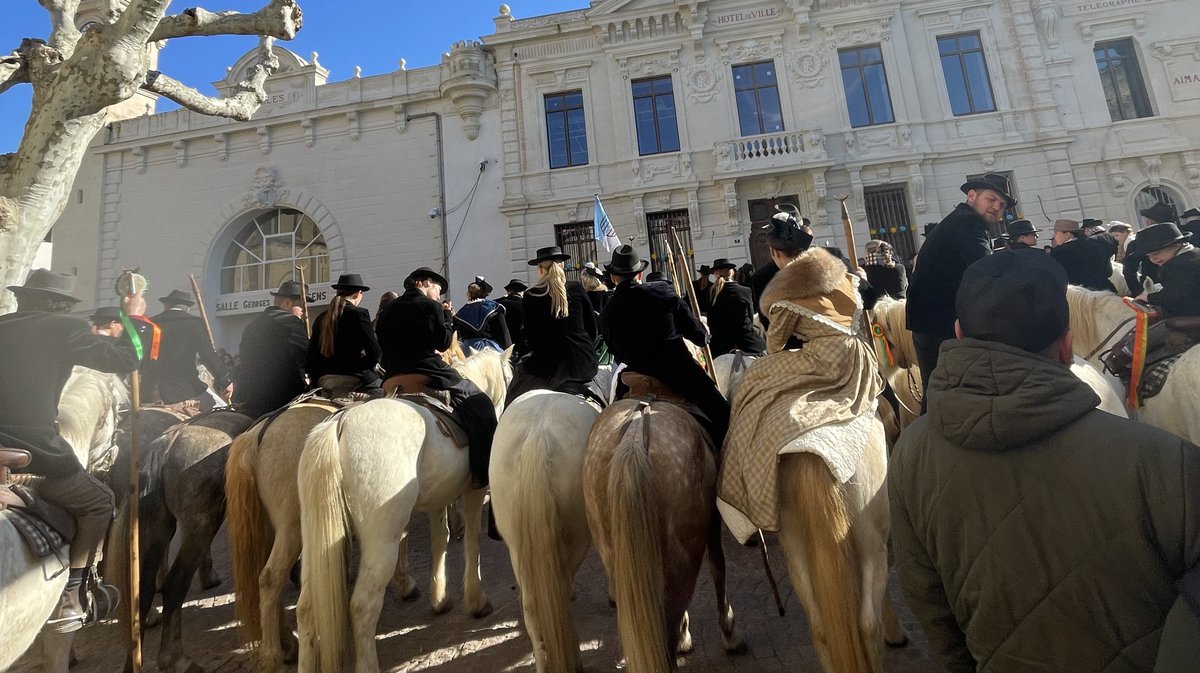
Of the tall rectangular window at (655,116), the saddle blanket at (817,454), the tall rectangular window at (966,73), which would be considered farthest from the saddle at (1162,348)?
the tall rectangular window at (966,73)

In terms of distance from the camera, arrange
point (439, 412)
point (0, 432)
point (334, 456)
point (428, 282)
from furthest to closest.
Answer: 1. point (428, 282)
2. point (439, 412)
3. point (334, 456)
4. point (0, 432)

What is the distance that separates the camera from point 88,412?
3.75 meters

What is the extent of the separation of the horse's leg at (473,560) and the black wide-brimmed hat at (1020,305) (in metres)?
3.84

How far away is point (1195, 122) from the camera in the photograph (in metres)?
14.3

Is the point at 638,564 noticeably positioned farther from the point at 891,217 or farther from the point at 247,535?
the point at 891,217

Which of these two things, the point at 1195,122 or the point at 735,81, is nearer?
the point at 1195,122

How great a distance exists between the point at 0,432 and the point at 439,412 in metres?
2.26

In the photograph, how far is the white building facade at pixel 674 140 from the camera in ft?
47.8

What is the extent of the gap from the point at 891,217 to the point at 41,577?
16.7 metres

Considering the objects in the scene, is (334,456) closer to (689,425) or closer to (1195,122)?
(689,425)

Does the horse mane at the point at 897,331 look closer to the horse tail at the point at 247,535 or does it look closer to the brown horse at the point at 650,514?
the brown horse at the point at 650,514

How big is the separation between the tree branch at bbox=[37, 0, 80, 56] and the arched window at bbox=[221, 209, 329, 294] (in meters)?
10.2

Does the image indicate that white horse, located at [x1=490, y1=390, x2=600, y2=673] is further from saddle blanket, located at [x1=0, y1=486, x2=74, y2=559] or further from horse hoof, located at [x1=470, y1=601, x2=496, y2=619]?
saddle blanket, located at [x1=0, y1=486, x2=74, y2=559]

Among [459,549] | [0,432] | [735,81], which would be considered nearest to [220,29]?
[0,432]
